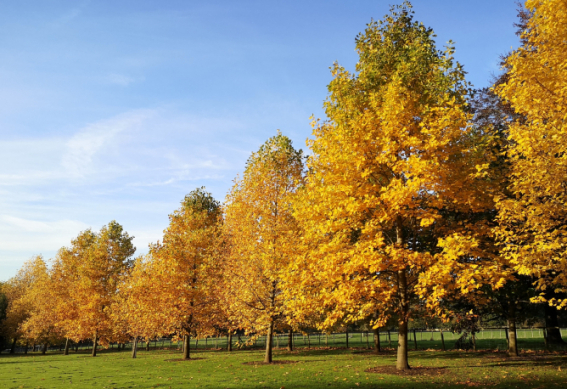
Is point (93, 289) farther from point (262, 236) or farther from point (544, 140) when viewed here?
point (544, 140)

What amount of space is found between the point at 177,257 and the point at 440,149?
64.9 ft

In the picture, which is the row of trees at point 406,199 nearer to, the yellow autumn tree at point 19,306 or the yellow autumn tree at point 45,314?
the yellow autumn tree at point 45,314

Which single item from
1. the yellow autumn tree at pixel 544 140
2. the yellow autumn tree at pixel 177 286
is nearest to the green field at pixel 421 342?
the yellow autumn tree at pixel 177 286

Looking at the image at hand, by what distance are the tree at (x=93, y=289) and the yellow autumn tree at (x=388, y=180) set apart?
94.0 feet

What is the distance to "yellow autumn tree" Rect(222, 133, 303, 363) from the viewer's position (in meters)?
20.2

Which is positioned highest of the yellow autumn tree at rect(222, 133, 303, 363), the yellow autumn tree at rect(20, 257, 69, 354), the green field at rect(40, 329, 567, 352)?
the yellow autumn tree at rect(222, 133, 303, 363)

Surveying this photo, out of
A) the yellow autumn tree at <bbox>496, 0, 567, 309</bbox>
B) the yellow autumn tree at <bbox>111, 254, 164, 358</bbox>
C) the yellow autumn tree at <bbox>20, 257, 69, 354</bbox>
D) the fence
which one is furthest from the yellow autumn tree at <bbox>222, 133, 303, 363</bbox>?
the yellow autumn tree at <bbox>20, 257, 69, 354</bbox>

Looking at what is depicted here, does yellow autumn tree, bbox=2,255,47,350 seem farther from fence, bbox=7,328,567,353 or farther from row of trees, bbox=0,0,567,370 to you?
row of trees, bbox=0,0,567,370

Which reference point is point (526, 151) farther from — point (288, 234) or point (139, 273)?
point (139, 273)

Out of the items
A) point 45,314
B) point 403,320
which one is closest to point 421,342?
point 403,320

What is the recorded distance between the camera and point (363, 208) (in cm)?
1278

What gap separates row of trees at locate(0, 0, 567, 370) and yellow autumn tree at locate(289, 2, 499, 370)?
6 centimetres

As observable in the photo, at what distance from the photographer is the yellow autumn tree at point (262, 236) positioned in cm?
2016

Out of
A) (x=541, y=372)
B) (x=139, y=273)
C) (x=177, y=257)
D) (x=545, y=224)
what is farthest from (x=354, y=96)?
(x=139, y=273)
